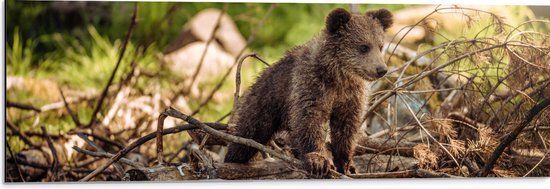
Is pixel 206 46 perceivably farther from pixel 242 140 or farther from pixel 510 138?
pixel 510 138

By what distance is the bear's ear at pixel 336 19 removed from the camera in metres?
4.45

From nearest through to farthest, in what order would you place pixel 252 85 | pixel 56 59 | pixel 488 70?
pixel 252 85, pixel 488 70, pixel 56 59

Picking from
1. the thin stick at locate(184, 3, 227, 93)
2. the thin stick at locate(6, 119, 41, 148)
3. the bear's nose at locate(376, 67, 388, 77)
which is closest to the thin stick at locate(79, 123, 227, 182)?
the thin stick at locate(6, 119, 41, 148)

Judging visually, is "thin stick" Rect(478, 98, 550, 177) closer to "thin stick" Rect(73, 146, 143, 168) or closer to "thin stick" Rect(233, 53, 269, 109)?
"thin stick" Rect(233, 53, 269, 109)

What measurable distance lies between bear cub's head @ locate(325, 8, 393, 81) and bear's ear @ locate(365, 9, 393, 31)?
6 cm

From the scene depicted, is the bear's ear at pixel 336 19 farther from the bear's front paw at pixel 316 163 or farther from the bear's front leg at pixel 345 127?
the bear's front paw at pixel 316 163

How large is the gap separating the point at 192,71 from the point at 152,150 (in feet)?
1.56

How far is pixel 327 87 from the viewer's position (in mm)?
4473

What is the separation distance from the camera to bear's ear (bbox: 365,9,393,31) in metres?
4.57

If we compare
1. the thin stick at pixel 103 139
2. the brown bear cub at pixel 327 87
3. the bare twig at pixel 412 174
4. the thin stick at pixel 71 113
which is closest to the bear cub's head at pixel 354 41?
the brown bear cub at pixel 327 87

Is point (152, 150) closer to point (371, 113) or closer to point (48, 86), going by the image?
point (48, 86)

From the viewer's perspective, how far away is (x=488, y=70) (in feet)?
16.6

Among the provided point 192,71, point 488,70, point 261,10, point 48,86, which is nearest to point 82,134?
point 48,86

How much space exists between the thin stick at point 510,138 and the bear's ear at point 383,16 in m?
0.79
